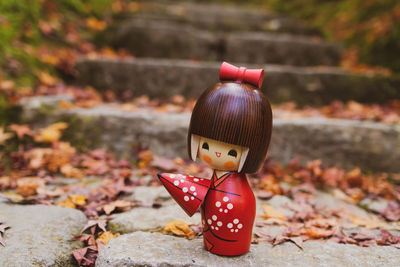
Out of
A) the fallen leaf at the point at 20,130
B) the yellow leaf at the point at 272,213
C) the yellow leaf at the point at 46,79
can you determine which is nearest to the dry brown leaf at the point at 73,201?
the fallen leaf at the point at 20,130

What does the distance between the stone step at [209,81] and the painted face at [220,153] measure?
2.45m

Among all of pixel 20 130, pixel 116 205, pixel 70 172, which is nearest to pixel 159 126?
pixel 70 172

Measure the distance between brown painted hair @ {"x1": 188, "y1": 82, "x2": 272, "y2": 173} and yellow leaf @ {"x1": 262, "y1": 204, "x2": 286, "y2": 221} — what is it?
74cm

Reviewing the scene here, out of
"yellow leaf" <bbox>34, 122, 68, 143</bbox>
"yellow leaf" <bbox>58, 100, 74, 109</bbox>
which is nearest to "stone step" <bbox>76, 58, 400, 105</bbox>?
"yellow leaf" <bbox>58, 100, 74, 109</bbox>

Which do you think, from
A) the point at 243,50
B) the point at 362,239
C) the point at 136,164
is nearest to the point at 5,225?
the point at 136,164

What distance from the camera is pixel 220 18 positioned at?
6.03 m

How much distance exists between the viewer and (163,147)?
3102mm

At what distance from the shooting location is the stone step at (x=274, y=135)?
10.1 feet

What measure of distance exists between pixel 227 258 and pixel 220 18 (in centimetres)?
523

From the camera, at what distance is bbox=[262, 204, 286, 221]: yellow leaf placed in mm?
2193

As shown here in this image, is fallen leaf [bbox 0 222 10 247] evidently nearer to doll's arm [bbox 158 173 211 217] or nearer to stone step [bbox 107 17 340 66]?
doll's arm [bbox 158 173 211 217]

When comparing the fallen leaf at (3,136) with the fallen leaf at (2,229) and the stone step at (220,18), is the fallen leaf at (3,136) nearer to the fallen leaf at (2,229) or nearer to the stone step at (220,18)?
the fallen leaf at (2,229)

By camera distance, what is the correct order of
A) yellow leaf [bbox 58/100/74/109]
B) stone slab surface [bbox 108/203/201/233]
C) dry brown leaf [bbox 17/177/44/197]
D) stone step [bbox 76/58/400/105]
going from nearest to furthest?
stone slab surface [bbox 108/203/201/233]
dry brown leaf [bbox 17/177/44/197]
yellow leaf [bbox 58/100/74/109]
stone step [bbox 76/58/400/105]

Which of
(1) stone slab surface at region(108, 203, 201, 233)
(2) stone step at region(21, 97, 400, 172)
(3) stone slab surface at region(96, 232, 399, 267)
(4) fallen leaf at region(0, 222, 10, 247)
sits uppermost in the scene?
(2) stone step at region(21, 97, 400, 172)
